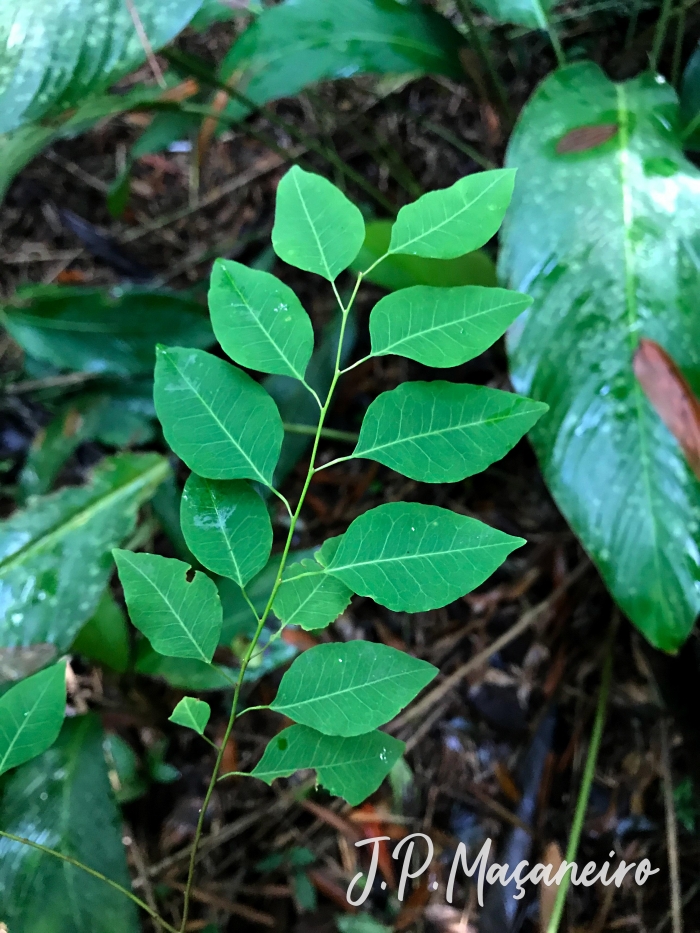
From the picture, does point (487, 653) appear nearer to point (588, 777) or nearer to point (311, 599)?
point (588, 777)

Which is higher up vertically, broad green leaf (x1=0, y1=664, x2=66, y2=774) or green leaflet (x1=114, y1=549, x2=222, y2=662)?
green leaflet (x1=114, y1=549, x2=222, y2=662)

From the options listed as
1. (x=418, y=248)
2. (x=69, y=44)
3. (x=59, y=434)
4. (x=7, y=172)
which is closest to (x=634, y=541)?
(x=418, y=248)

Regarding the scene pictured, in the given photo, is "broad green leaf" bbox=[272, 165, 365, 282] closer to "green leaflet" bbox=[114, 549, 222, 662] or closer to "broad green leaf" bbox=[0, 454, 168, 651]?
"green leaflet" bbox=[114, 549, 222, 662]

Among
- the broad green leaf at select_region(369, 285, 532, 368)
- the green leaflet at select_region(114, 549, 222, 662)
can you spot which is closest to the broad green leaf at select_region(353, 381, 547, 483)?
the broad green leaf at select_region(369, 285, 532, 368)

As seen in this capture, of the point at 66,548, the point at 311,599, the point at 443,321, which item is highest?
the point at 443,321

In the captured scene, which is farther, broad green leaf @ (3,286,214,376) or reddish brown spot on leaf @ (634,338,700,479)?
broad green leaf @ (3,286,214,376)

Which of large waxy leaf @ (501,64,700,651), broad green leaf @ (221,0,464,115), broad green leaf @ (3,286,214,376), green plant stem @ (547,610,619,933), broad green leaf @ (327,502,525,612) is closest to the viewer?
broad green leaf @ (327,502,525,612)

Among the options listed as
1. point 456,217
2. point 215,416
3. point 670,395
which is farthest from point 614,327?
point 215,416
